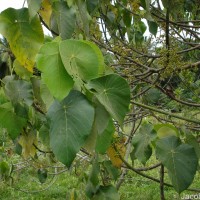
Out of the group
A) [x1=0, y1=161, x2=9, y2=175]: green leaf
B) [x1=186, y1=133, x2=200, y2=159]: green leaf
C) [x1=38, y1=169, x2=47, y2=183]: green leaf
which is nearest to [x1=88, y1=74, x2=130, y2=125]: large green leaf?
[x1=186, y1=133, x2=200, y2=159]: green leaf

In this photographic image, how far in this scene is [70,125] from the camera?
0.59m

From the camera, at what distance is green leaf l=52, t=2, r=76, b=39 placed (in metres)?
0.84

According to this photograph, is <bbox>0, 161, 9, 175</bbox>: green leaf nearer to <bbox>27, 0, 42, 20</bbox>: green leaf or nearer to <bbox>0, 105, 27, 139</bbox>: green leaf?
<bbox>0, 105, 27, 139</bbox>: green leaf

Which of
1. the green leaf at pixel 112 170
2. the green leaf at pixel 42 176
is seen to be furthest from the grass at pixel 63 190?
the green leaf at pixel 112 170

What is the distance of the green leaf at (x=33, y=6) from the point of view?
29.5 inches

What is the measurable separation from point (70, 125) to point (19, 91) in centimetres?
38

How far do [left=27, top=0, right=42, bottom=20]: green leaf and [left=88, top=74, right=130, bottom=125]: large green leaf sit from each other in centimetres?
22

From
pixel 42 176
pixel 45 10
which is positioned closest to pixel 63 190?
pixel 42 176

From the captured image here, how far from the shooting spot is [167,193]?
4.13 metres

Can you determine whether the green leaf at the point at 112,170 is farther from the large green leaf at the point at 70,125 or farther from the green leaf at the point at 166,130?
the large green leaf at the point at 70,125

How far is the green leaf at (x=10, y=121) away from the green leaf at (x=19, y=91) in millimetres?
54

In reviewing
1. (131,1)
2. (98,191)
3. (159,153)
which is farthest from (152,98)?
(159,153)

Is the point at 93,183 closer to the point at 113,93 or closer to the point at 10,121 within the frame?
the point at 10,121

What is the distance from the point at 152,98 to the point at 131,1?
0.71 metres
